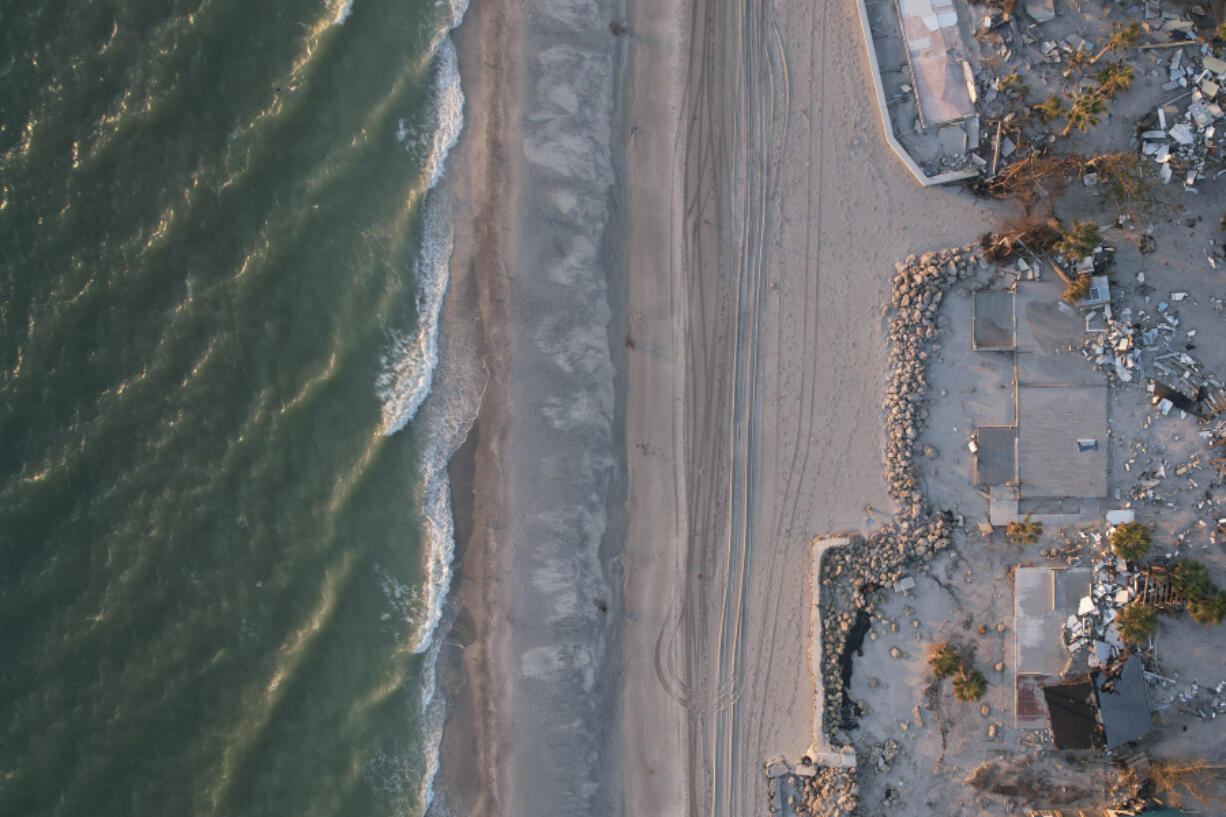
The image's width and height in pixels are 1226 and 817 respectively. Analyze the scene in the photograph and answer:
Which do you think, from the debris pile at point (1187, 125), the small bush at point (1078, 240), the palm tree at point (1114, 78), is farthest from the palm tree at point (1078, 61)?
the small bush at point (1078, 240)

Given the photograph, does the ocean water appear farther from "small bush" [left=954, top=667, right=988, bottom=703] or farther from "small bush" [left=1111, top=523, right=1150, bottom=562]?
"small bush" [left=1111, top=523, right=1150, bottom=562]

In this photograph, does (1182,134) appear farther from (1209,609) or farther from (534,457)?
(534,457)

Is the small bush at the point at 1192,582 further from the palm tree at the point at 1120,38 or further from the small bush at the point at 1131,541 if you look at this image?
the palm tree at the point at 1120,38

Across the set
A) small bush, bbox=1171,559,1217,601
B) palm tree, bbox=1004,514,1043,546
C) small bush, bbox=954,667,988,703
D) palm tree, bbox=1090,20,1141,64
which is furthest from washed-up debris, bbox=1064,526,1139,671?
palm tree, bbox=1090,20,1141,64

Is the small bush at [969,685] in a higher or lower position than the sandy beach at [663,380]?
lower

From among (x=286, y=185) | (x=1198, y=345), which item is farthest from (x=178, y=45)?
(x=1198, y=345)

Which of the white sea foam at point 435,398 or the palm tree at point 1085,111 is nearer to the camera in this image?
the palm tree at point 1085,111
